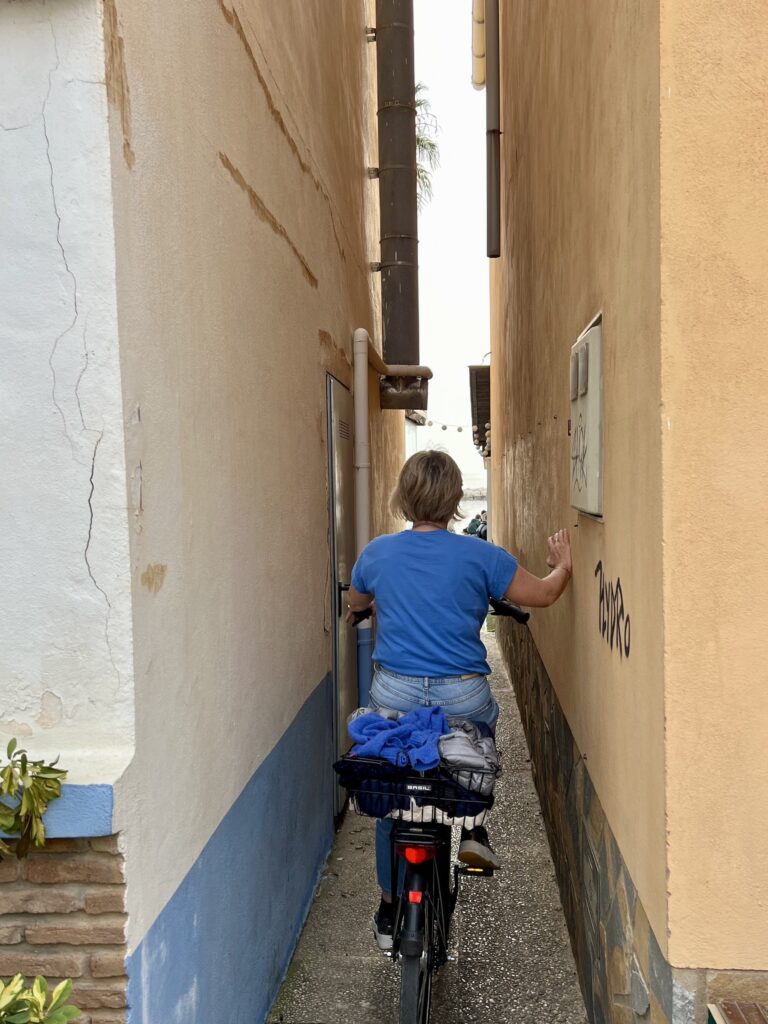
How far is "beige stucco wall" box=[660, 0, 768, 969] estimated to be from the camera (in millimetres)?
1947

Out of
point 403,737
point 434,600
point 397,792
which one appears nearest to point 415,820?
point 397,792

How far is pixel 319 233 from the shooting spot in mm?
4930

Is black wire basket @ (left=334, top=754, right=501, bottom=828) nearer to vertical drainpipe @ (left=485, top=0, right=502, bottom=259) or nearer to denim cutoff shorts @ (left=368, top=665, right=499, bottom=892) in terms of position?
denim cutoff shorts @ (left=368, top=665, right=499, bottom=892)

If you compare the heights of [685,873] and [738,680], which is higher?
[738,680]

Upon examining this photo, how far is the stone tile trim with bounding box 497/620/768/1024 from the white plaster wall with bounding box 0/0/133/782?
4.28 ft

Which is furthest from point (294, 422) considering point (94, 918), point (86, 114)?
point (94, 918)

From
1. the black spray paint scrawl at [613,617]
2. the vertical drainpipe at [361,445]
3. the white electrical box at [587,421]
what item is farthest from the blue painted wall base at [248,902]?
the vertical drainpipe at [361,445]

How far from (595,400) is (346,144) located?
434 cm

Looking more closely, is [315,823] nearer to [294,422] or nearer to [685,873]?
[294,422]

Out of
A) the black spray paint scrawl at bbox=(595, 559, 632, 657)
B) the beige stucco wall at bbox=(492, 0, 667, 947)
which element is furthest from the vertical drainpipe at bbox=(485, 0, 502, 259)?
the black spray paint scrawl at bbox=(595, 559, 632, 657)

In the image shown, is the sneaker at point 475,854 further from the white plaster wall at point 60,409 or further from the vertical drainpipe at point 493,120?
the vertical drainpipe at point 493,120

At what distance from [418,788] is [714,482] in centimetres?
139

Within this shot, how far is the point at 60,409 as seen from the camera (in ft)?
6.43

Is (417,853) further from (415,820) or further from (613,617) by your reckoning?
(613,617)
